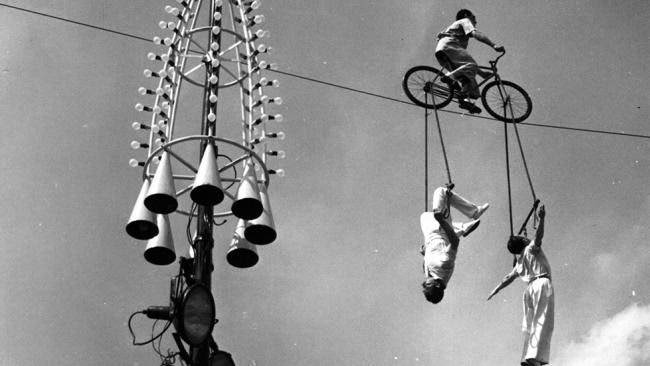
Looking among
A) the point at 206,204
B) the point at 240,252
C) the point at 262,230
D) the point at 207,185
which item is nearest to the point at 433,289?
the point at 240,252

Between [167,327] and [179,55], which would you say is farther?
[179,55]

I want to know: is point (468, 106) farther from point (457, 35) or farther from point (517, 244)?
point (517, 244)

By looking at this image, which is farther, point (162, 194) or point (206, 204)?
point (206, 204)

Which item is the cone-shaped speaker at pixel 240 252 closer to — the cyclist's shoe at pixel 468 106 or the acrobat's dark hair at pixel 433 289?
the acrobat's dark hair at pixel 433 289

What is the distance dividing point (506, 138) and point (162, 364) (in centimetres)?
620

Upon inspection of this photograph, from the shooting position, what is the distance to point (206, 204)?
42.3 ft

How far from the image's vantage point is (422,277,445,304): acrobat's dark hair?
50.7 feet

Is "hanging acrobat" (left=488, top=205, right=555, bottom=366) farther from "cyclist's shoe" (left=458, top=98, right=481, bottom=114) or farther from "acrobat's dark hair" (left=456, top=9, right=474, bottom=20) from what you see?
"acrobat's dark hair" (left=456, top=9, right=474, bottom=20)

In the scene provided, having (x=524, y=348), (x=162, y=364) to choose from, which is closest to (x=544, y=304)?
(x=524, y=348)

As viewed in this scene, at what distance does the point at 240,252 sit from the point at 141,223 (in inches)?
54.1

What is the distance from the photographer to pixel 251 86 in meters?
14.3

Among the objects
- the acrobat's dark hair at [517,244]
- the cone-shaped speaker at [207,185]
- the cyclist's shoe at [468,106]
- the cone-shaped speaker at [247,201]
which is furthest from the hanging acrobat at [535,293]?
the cone-shaped speaker at [207,185]

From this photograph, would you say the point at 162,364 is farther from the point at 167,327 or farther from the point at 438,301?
the point at 438,301

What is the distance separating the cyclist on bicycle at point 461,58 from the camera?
58.1 ft
